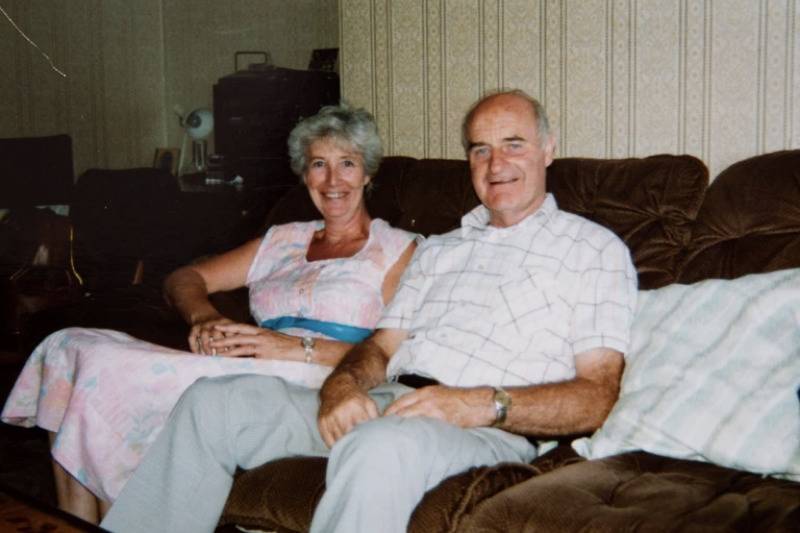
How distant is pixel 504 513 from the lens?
1.27 meters

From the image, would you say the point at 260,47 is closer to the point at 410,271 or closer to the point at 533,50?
the point at 533,50

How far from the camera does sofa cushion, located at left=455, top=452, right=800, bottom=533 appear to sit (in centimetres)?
118

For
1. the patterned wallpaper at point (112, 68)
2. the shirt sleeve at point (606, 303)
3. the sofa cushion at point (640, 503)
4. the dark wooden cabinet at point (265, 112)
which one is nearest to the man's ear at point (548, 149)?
the shirt sleeve at point (606, 303)

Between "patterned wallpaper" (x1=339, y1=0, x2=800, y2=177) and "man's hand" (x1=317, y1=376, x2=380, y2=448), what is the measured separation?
1.21 meters

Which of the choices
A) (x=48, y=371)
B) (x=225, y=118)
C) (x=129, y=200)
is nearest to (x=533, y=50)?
(x=48, y=371)

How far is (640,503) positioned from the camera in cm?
127

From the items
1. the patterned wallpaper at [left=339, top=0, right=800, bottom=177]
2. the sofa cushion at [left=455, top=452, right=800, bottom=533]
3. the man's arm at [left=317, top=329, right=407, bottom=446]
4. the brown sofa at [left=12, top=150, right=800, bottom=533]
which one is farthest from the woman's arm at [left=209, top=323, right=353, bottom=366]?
the patterned wallpaper at [left=339, top=0, right=800, bottom=177]

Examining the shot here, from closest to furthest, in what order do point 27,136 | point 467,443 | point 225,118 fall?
point 467,443 → point 225,118 → point 27,136

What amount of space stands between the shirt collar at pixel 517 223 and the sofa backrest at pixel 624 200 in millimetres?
167

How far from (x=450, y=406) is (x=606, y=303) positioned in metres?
0.40

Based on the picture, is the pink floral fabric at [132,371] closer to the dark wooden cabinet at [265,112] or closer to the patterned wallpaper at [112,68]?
the dark wooden cabinet at [265,112]

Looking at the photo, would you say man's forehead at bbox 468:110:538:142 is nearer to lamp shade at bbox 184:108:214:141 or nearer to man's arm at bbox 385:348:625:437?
man's arm at bbox 385:348:625:437

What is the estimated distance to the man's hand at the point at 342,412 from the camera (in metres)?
1.59

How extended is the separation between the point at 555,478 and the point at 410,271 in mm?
Result: 805
